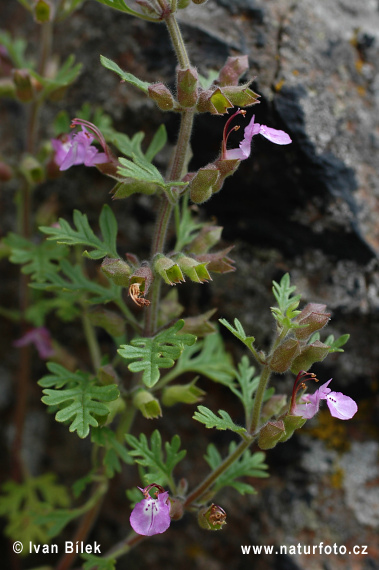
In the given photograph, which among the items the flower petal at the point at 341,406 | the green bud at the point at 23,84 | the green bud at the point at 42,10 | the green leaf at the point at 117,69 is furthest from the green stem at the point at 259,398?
the green bud at the point at 42,10

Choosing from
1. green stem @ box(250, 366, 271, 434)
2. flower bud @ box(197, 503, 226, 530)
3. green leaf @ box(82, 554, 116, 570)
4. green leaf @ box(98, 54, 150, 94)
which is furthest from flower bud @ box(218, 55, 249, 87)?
green leaf @ box(82, 554, 116, 570)

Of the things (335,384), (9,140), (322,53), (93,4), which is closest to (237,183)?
(322,53)

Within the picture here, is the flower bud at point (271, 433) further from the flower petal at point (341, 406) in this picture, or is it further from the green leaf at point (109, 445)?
the green leaf at point (109, 445)

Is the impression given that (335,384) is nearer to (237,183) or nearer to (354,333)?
(354,333)

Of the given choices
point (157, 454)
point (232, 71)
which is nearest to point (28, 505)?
point (157, 454)

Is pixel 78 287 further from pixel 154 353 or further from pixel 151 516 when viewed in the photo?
pixel 151 516
